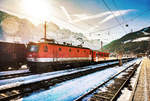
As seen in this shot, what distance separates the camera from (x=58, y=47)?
1388 cm

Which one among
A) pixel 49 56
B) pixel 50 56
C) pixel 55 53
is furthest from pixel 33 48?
pixel 55 53

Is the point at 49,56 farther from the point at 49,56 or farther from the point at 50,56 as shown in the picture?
the point at 50,56

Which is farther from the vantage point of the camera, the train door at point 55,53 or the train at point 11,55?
the train door at point 55,53

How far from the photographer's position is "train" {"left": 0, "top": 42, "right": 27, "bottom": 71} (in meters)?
12.7

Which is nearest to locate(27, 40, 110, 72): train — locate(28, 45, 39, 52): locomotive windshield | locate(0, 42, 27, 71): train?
locate(28, 45, 39, 52): locomotive windshield

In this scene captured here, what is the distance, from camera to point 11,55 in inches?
534

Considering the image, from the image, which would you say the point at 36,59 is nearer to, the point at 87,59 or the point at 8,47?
the point at 8,47

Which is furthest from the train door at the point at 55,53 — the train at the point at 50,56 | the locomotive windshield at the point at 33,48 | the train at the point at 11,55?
the train at the point at 11,55

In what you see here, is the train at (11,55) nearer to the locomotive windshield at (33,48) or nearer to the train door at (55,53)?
the locomotive windshield at (33,48)

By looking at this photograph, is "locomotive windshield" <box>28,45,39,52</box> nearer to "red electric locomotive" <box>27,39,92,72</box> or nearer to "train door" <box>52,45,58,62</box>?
"red electric locomotive" <box>27,39,92,72</box>

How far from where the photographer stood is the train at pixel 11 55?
12715mm

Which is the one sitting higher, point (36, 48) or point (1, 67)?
point (36, 48)

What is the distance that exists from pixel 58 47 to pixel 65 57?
2.00 metres

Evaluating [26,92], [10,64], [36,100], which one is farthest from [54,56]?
[36,100]
